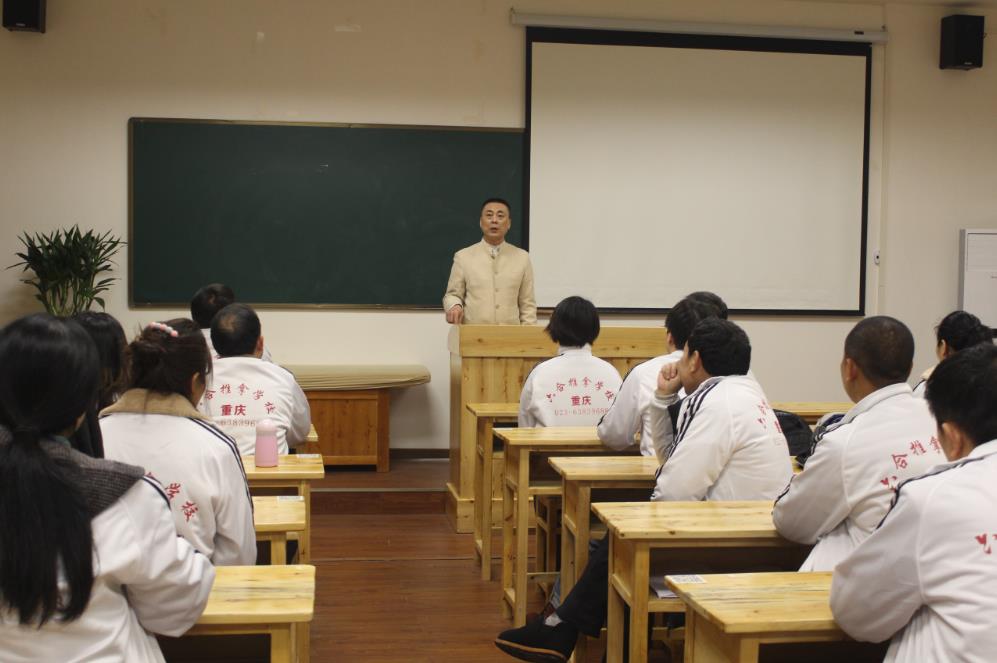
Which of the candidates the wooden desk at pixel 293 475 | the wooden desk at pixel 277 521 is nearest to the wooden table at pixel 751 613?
the wooden desk at pixel 277 521

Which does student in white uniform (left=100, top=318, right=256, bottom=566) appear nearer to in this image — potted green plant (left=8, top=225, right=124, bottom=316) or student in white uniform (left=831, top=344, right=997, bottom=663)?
student in white uniform (left=831, top=344, right=997, bottom=663)

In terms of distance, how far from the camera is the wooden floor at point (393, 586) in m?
3.36

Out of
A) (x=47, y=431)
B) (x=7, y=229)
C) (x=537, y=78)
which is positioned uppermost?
(x=537, y=78)

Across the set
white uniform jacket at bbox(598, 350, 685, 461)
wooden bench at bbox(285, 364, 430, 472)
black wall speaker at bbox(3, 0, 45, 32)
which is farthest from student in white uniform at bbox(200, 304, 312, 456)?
black wall speaker at bbox(3, 0, 45, 32)

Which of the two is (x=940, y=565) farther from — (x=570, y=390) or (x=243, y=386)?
(x=570, y=390)

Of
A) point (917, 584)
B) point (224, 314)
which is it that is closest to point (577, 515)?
point (224, 314)

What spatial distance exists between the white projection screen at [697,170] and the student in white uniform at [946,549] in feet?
17.4

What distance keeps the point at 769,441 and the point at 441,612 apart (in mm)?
1715

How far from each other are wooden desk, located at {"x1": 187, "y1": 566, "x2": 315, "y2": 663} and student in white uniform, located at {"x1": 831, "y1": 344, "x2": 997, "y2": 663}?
0.97 m

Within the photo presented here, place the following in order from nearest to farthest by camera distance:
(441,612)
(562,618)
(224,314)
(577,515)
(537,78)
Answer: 1. (562,618)
2. (577,515)
3. (224,314)
4. (441,612)
5. (537,78)

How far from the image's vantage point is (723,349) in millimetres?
2760

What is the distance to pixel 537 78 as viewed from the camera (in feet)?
22.5

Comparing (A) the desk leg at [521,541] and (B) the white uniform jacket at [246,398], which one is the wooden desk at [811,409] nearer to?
(A) the desk leg at [521,541]

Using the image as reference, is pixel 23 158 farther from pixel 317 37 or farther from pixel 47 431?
pixel 47 431
